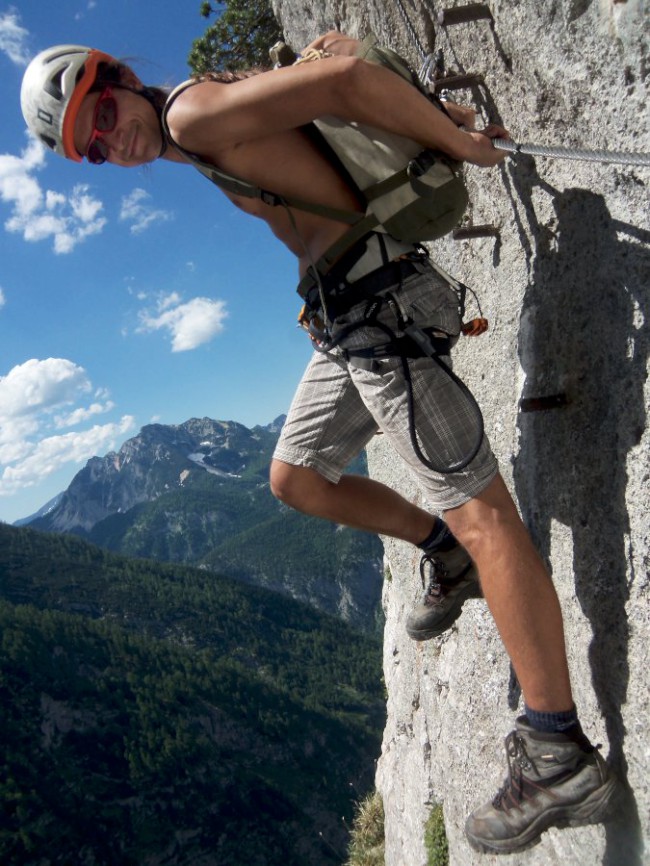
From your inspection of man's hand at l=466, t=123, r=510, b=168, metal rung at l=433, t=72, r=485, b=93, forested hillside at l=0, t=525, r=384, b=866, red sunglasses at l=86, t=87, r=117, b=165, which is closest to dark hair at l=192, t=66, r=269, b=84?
red sunglasses at l=86, t=87, r=117, b=165

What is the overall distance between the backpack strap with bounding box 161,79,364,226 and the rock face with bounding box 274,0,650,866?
51.6 inches

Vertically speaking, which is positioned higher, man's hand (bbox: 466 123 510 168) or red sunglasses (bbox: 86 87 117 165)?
man's hand (bbox: 466 123 510 168)

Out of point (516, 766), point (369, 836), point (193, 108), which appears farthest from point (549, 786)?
point (369, 836)

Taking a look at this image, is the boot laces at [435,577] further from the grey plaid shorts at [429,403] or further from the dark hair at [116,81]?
the dark hair at [116,81]

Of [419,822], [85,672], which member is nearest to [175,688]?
[85,672]

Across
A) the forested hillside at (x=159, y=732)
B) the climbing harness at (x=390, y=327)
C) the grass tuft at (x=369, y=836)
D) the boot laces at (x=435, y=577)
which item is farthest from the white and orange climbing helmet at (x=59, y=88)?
the forested hillside at (x=159, y=732)

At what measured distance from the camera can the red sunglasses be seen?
336cm

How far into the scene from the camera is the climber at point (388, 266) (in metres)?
2.84

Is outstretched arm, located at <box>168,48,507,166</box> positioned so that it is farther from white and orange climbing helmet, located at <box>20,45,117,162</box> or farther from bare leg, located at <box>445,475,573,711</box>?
bare leg, located at <box>445,475,573,711</box>

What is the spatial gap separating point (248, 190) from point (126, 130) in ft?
2.72

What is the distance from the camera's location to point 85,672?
400 ft

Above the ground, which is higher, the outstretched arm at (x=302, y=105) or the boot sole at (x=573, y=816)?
the outstretched arm at (x=302, y=105)

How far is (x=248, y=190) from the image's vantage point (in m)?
3.04

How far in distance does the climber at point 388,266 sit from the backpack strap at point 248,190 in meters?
0.03
